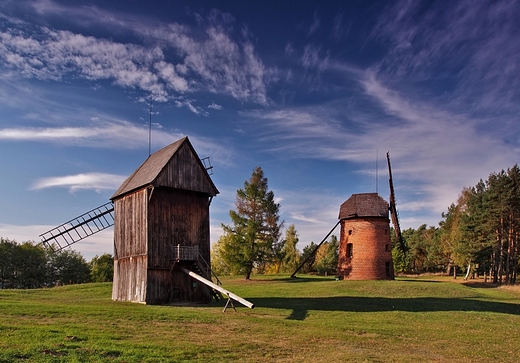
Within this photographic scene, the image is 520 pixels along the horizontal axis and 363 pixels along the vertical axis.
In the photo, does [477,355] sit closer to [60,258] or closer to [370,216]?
[370,216]

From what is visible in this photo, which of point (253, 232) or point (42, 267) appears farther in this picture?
point (42, 267)

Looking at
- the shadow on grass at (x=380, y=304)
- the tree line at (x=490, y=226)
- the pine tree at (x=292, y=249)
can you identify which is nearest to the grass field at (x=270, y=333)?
the shadow on grass at (x=380, y=304)

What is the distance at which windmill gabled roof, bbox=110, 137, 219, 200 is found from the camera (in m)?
28.2

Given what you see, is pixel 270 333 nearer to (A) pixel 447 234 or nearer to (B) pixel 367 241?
(B) pixel 367 241

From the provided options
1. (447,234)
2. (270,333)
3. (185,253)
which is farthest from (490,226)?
(270,333)

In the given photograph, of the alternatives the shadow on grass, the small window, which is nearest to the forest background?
the small window

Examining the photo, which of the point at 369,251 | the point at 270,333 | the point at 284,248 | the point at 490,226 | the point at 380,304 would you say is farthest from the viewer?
the point at 284,248

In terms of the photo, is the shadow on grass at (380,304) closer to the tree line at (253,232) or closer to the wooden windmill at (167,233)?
the wooden windmill at (167,233)

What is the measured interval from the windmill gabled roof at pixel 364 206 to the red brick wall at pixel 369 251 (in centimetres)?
56

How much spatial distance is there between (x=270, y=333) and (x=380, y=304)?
15.7m

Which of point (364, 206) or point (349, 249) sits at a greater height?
point (364, 206)

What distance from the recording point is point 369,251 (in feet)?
148

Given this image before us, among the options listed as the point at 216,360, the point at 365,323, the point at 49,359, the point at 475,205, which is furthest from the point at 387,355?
the point at 475,205

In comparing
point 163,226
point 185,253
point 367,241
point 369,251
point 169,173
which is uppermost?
point 169,173
